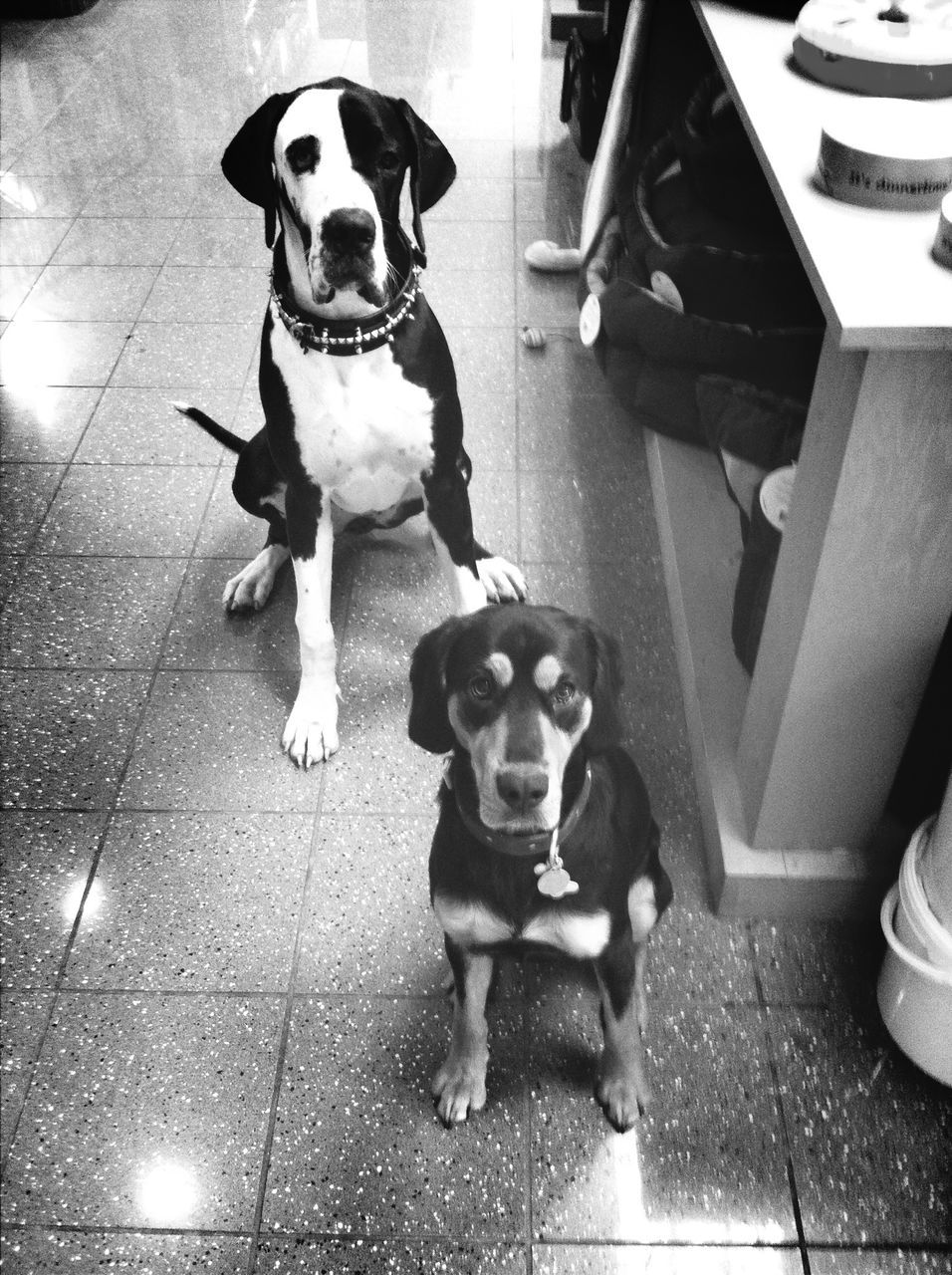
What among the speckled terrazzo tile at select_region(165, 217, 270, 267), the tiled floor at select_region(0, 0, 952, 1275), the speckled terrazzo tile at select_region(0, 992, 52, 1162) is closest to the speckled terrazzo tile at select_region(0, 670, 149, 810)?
the tiled floor at select_region(0, 0, 952, 1275)

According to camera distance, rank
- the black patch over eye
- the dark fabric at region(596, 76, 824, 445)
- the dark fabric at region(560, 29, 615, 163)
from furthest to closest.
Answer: the dark fabric at region(560, 29, 615, 163) → the dark fabric at region(596, 76, 824, 445) → the black patch over eye

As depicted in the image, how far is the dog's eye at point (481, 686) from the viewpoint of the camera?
1.33 meters

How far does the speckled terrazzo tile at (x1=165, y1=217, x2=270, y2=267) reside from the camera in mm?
3402

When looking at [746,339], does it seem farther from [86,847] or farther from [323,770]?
[86,847]

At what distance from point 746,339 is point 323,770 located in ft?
4.00

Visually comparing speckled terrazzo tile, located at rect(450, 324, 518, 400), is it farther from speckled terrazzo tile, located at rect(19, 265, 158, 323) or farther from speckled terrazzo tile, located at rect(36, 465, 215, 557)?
speckled terrazzo tile, located at rect(19, 265, 158, 323)

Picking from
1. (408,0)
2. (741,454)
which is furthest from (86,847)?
(408,0)

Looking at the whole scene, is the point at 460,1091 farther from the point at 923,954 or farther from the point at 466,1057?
the point at 923,954

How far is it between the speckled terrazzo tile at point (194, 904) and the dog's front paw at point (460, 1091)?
0.29 meters

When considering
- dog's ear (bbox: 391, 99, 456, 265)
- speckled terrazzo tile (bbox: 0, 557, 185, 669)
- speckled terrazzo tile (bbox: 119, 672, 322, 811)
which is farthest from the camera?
speckled terrazzo tile (bbox: 0, 557, 185, 669)

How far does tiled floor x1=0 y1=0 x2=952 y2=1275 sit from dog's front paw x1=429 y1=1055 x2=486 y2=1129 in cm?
2

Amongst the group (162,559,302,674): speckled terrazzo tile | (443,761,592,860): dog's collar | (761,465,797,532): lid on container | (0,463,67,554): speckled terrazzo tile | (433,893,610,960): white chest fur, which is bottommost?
(0,463,67,554): speckled terrazzo tile

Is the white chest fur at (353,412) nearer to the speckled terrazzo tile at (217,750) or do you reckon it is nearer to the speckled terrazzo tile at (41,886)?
the speckled terrazzo tile at (217,750)

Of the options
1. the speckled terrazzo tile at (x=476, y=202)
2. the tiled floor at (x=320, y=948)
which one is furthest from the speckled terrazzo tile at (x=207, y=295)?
the speckled terrazzo tile at (x=476, y=202)
